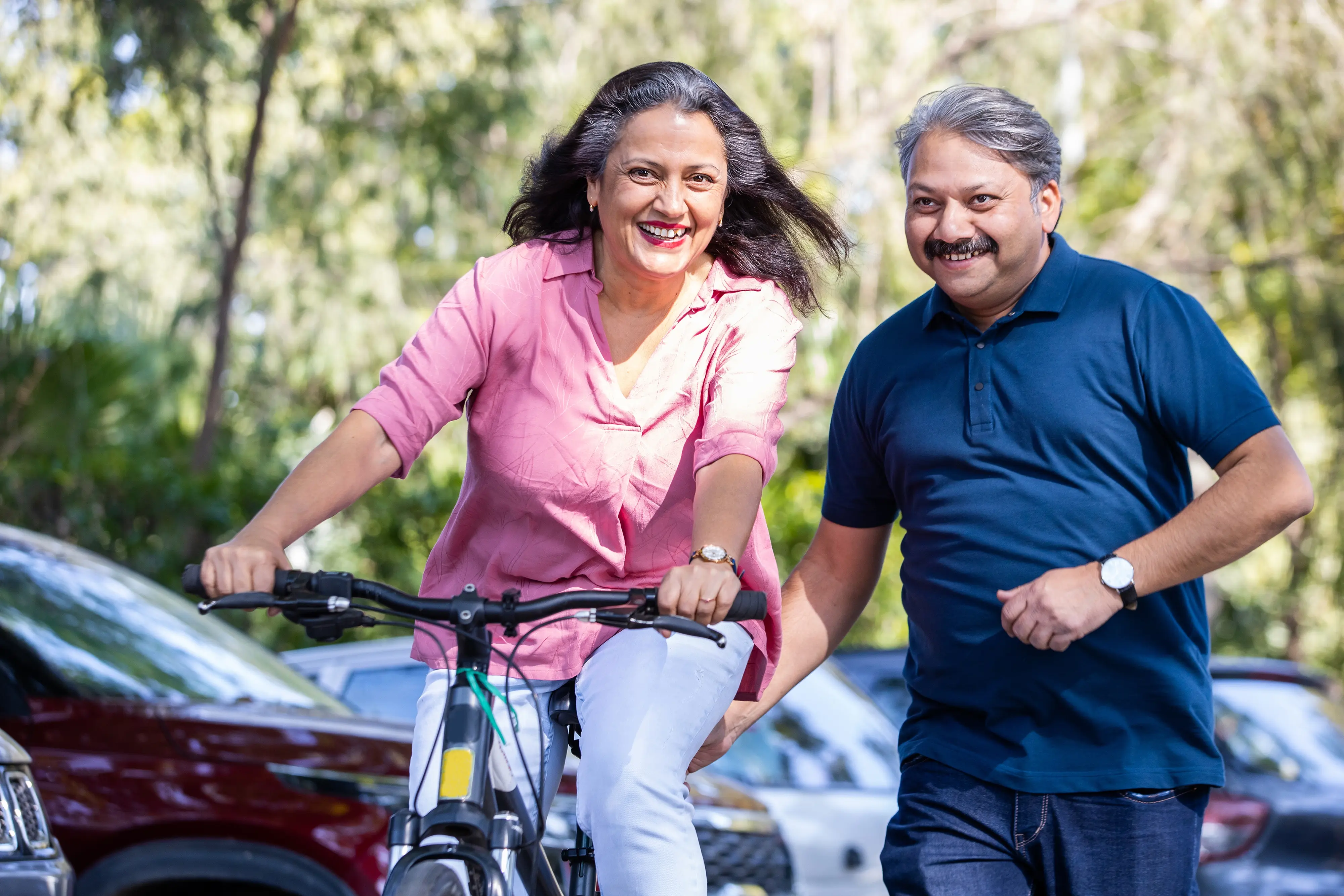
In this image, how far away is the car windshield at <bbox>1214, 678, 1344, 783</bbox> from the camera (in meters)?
6.90

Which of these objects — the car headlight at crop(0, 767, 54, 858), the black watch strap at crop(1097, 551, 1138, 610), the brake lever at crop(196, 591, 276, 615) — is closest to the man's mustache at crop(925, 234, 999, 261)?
the black watch strap at crop(1097, 551, 1138, 610)

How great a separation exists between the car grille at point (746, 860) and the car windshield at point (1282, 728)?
9.38 feet

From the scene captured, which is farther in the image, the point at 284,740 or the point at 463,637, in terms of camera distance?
the point at 284,740

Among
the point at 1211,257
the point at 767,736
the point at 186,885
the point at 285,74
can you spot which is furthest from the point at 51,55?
the point at 1211,257

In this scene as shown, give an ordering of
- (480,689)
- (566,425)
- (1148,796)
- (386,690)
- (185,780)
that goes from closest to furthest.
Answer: (480,689)
(1148,796)
(566,425)
(185,780)
(386,690)

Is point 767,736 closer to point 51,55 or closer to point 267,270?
point 51,55

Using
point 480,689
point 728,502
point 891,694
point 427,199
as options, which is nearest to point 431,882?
point 480,689

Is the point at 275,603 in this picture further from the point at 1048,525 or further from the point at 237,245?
the point at 237,245

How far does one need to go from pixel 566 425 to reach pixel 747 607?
2.24ft

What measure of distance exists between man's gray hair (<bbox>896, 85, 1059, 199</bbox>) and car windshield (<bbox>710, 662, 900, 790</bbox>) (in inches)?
142

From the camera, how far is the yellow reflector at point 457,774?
2.51 meters

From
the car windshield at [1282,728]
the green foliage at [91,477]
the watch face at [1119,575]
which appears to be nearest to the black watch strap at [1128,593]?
the watch face at [1119,575]

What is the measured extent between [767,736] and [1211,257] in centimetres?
1090

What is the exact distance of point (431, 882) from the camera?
236 cm
